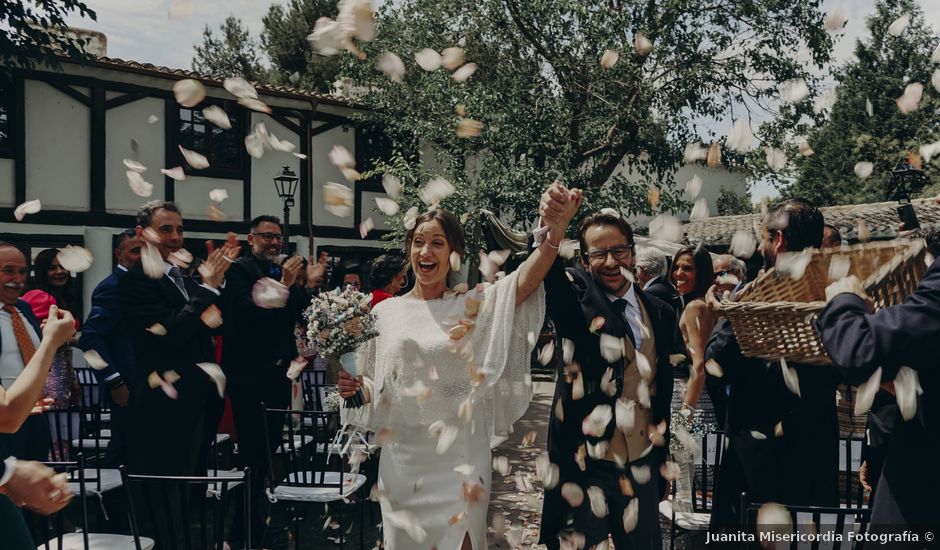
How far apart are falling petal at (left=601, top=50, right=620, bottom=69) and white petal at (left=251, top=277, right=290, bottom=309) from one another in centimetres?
788

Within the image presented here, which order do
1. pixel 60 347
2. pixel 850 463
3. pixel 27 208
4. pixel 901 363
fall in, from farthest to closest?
pixel 27 208 < pixel 60 347 < pixel 850 463 < pixel 901 363

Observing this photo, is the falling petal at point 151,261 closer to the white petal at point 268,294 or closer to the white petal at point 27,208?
the white petal at point 268,294

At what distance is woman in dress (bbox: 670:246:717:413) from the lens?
5020 mm

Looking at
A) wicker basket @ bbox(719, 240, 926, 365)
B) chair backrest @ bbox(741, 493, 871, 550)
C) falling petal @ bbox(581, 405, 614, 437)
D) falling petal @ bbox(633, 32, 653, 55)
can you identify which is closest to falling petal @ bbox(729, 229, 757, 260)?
wicker basket @ bbox(719, 240, 926, 365)

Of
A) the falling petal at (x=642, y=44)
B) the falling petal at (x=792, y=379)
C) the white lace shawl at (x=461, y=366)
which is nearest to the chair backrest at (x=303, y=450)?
the white lace shawl at (x=461, y=366)

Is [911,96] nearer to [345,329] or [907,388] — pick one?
[907,388]


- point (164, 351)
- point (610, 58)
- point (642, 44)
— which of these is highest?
point (642, 44)

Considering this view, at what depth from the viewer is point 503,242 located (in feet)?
43.2

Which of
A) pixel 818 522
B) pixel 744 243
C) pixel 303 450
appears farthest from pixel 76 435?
pixel 818 522

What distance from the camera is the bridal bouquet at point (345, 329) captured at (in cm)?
318

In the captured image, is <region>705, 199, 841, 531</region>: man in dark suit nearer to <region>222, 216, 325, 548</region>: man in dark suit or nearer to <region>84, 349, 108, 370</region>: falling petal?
<region>222, 216, 325, 548</region>: man in dark suit

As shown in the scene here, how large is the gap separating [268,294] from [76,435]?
211cm

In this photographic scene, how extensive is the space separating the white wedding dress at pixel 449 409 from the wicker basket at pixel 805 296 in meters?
0.78

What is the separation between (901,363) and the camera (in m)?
1.91
